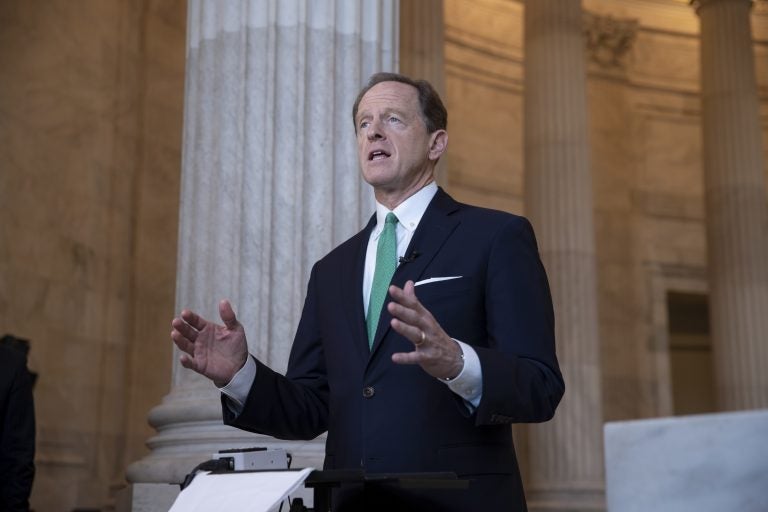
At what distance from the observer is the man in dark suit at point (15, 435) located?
7.36 m

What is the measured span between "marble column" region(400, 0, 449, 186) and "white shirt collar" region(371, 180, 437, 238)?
12240 millimetres

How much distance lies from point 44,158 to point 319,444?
8277mm

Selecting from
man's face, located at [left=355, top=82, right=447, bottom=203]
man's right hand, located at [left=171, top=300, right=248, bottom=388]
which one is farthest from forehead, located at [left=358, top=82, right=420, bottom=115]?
man's right hand, located at [left=171, top=300, right=248, bottom=388]

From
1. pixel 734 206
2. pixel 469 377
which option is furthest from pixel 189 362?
pixel 734 206

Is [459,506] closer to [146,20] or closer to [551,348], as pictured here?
[551,348]

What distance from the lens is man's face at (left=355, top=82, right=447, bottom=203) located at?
4.38 metres

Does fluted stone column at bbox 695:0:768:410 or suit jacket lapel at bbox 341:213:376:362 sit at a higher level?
fluted stone column at bbox 695:0:768:410

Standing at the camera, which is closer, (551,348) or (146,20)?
(551,348)

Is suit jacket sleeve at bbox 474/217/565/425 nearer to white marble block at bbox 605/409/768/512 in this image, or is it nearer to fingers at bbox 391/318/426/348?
fingers at bbox 391/318/426/348

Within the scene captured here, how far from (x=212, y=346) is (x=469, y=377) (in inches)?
38.5

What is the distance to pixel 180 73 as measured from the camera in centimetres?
1611

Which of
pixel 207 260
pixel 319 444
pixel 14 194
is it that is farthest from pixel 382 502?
pixel 14 194

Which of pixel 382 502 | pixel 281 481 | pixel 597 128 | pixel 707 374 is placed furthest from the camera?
pixel 707 374

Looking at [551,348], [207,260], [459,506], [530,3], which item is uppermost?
[530,3]
